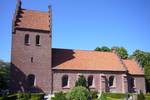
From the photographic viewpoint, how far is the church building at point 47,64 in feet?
151

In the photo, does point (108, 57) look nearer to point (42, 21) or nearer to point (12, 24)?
point (42, 21)

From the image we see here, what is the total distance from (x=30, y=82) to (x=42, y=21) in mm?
11938

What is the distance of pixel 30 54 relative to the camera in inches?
1850

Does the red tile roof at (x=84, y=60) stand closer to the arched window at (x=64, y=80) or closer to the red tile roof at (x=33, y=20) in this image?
the arched window at (x=64, y=80)

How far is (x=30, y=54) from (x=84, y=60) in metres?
12.0

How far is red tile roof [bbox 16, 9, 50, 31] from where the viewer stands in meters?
47.7

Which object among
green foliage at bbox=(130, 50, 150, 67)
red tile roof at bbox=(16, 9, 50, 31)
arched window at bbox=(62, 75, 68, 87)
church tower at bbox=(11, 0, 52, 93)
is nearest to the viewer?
church tower at bbox=(11, 0, 52, 93)

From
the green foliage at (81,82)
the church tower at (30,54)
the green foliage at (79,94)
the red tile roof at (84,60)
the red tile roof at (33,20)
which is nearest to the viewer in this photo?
the green foliage at (79,94)

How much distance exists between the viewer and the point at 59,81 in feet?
159

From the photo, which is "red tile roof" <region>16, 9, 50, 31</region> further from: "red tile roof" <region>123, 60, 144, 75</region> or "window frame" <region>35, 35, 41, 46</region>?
"red tile roof" <region>123, 60, 144, 75</region>

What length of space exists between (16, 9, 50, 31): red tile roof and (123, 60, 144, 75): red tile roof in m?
21.6

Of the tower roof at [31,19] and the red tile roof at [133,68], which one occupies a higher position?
the tower roof at [31,19]

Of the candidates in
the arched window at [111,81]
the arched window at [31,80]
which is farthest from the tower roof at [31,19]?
the arched window at [111,81]

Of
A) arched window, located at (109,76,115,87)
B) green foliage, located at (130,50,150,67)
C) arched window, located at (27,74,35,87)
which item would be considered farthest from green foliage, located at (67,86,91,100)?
green foliage, located at (130,50,150,67)
